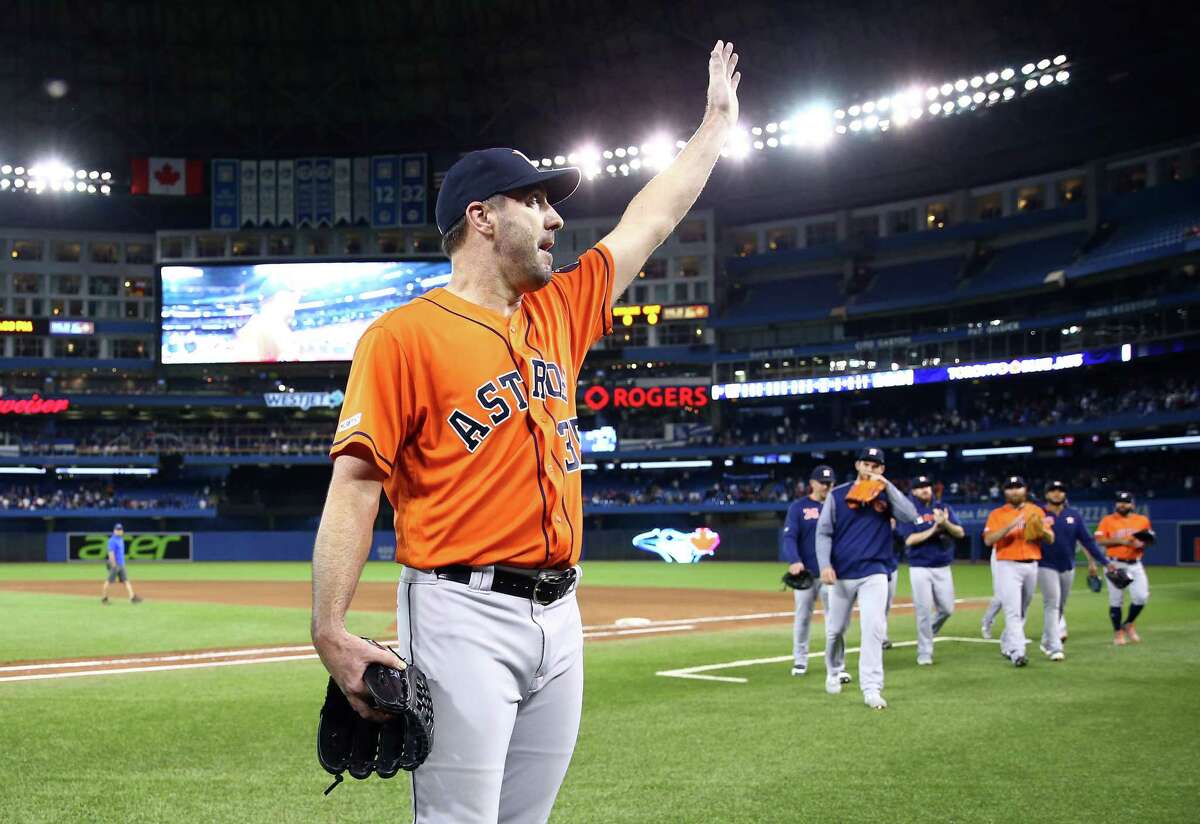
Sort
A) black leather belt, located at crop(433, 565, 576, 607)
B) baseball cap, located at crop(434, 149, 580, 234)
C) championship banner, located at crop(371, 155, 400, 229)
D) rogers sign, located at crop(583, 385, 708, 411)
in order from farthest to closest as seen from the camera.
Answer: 1. championship banner, located at crop(371, 155, 400, 229)
2. rogers sign, located at crop(583, 385, 708, 411)
3. baseball cap, located at crop(434, 149, 580, 234)
4. black leather belt, located at crop(433, 565, 576, 607)

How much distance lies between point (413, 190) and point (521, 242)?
62835mm

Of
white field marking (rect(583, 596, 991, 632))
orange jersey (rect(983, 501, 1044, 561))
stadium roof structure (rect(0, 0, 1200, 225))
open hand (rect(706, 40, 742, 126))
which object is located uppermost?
stadium roof structure (rect(0, 0, 1200, 225))

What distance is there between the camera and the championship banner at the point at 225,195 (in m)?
65.2

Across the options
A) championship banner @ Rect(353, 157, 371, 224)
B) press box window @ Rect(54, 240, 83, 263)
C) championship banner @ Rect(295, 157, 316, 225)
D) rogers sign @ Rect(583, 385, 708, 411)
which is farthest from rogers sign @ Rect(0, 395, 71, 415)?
rogers sign @ Rect(583, 385, 708, 411)

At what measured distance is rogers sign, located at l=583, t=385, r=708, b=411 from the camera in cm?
6178

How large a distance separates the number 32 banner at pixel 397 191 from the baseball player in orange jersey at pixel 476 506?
62.3 metres

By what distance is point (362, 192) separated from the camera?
213 ft

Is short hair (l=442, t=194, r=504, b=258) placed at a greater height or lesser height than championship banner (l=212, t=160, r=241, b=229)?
lesser

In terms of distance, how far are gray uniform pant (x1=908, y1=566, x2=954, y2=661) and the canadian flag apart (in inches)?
2259

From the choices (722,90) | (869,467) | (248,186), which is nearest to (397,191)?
(248,186)

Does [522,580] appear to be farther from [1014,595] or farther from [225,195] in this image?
[225,195]

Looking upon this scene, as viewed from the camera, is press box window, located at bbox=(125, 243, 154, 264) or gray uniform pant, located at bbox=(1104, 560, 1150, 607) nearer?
gray uniform pant, located at bbox=(1104, 560, 1150, 607)

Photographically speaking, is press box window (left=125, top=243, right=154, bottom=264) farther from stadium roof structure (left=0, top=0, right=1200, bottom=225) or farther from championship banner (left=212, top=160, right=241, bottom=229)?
championship banner (left=212, top=160, right=241, bottom=229)

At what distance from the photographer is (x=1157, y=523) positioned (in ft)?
141
